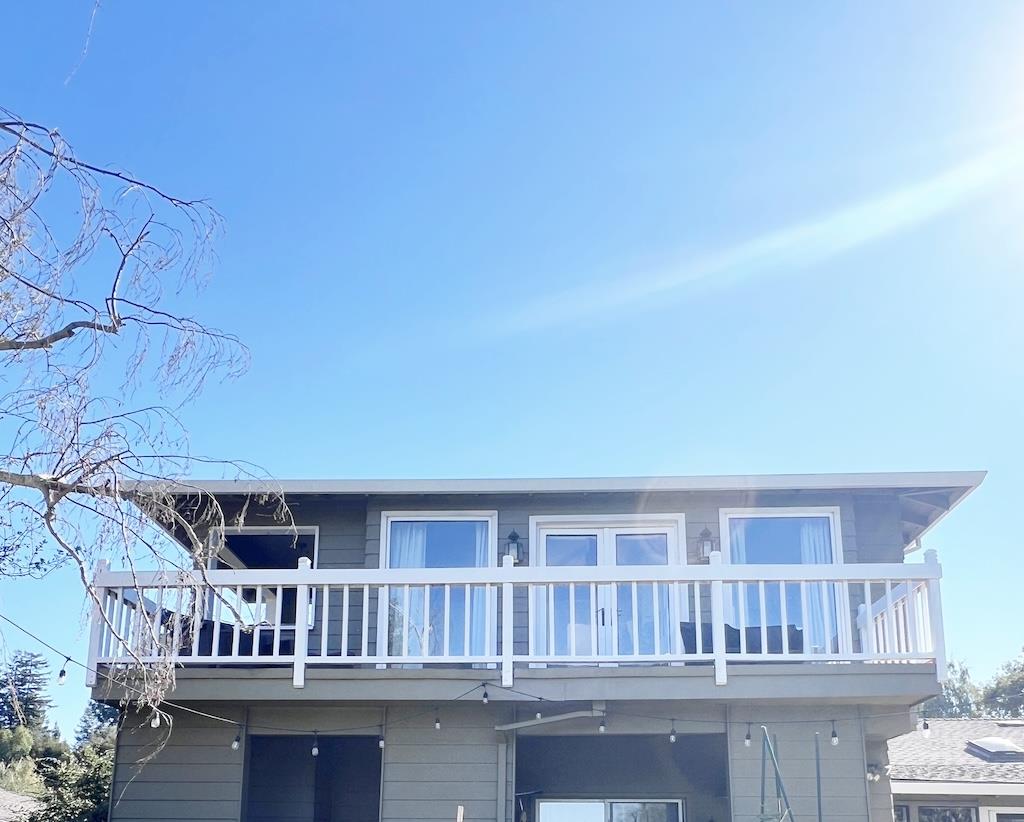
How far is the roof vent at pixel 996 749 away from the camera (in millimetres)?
15086

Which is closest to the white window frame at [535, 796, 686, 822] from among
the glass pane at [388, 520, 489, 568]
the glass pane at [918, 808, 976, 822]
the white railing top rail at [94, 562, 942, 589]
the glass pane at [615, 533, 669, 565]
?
the glass pane at [615, 533, 669, 565]

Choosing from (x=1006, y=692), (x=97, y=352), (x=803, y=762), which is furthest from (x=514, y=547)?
(x=1006, y=692)

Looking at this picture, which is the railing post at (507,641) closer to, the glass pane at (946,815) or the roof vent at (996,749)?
the glass pane at (946,815)

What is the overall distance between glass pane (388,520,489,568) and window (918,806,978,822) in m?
6.85

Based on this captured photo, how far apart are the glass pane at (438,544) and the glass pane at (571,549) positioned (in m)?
0.65

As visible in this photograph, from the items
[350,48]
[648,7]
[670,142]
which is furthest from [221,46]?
[670,142]

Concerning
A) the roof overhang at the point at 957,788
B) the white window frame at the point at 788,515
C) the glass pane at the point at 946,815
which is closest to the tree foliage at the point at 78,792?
the white window frame at the point at 788,515

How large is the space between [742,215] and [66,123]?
899 cm

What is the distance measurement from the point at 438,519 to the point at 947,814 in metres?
A: 7.63

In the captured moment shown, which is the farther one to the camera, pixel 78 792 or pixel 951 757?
pixel 951 757

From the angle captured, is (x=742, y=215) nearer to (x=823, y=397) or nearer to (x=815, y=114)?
(x=815, y=114)

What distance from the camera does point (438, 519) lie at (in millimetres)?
11367

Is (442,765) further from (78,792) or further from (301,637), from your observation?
(78,792)

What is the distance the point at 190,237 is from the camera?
19.1 ft
